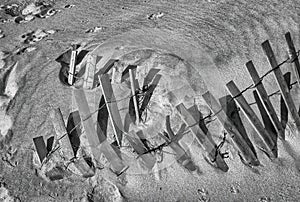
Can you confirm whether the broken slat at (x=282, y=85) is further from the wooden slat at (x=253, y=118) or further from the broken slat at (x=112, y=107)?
the broken slat at (x=112, y=107)

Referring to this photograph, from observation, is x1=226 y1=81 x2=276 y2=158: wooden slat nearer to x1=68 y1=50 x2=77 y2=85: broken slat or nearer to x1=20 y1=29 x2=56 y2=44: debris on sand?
x1=68 y1=50 x2=77 y2=85: broken slat

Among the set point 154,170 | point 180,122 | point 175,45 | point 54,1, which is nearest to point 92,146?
point 154,170

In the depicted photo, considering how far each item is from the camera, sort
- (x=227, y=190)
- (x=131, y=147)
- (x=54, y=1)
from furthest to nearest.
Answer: (x=54, y=1)
(x=131, y=147)
(x=227, y=190)

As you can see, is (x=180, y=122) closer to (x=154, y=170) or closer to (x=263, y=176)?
(x=154, y=170)

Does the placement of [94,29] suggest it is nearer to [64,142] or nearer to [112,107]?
[112,107]

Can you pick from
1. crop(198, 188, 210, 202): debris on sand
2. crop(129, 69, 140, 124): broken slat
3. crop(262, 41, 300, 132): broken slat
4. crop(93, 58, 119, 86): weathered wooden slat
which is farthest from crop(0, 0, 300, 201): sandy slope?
crop(129, 69, 140, 124): broken slat

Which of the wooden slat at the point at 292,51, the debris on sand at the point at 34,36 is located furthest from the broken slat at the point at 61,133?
the wooden slat at the point at 292,51
